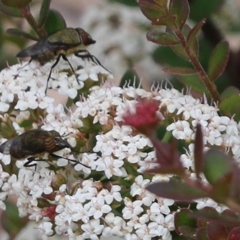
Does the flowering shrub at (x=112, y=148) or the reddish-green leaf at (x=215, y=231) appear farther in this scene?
the flowering shrub at (x=112, y=148)

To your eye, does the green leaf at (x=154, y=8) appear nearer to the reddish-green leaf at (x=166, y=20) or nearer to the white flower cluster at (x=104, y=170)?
the reddish-green leaf at (x=166, y=20)

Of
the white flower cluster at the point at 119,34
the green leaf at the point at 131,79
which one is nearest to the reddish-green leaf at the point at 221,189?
the green leaf at the point at 131,79

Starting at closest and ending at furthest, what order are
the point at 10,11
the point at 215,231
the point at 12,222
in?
the point at 215,231, the point at 10,11, the point at 12,222

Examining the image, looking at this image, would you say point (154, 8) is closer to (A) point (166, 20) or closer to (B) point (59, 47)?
(A) point (166, 20)

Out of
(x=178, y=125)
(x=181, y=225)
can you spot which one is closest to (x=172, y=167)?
(x=181, y=225)

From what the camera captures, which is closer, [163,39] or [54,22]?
[163,39]

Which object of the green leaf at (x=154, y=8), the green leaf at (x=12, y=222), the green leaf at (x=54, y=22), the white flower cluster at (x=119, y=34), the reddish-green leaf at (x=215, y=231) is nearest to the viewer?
the reddish-green leaf at (x=215, y=231)

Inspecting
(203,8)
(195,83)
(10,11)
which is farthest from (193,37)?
(203,8)

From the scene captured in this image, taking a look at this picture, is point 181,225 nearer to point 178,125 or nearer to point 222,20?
point 178,125
